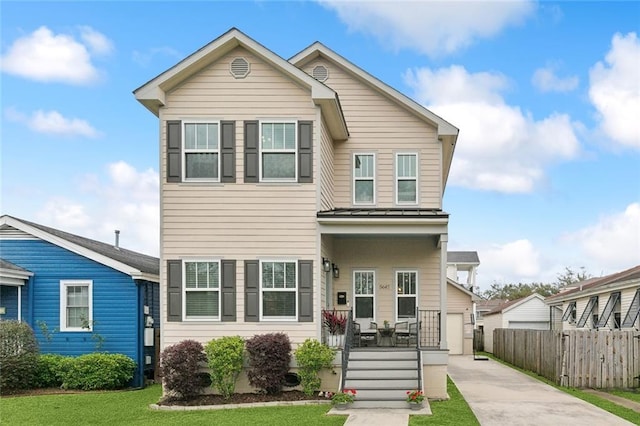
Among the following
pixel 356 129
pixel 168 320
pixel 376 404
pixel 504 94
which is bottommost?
pixel 376 404

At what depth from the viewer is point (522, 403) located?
14.0m

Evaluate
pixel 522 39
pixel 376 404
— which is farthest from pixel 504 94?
pixel 376 404

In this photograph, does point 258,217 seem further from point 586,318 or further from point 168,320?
point 586,318

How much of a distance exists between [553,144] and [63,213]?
1981 cm

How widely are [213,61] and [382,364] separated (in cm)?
794

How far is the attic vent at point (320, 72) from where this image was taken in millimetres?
17812

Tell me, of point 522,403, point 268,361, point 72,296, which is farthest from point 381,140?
point 72,296

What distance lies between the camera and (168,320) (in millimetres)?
14750

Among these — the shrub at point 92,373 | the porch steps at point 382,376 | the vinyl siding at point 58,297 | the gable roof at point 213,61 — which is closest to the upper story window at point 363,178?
the gable roof at point 213,61

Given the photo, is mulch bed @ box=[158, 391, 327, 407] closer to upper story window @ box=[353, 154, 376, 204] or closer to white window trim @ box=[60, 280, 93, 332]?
white window trim @ box=[60, 280, 93, 332]

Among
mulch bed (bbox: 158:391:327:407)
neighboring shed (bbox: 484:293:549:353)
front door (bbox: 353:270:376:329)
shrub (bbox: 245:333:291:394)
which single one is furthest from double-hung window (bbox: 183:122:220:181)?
neighboring shed (bbox: 484:293:549:353)

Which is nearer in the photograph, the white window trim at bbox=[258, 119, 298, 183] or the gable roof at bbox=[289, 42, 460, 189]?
the white window trim at bbox=[258, 119, 298, 183]

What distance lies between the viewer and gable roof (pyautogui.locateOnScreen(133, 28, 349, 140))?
47.8 feet

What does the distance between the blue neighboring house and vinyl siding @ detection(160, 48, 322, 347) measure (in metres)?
2.79
